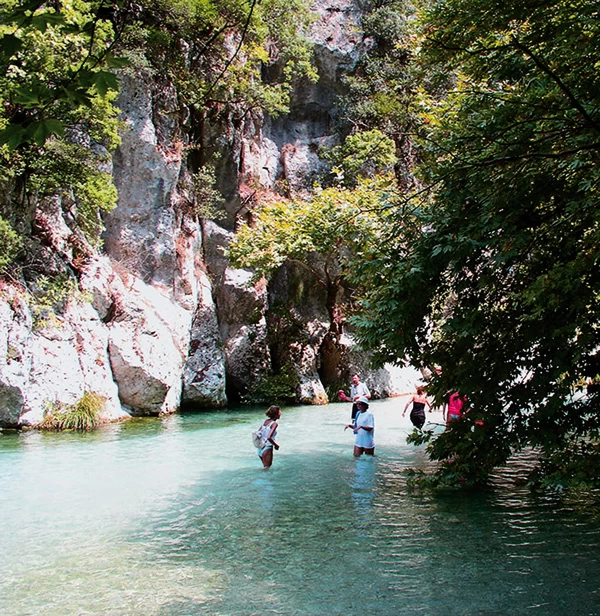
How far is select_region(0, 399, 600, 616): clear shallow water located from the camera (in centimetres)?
489

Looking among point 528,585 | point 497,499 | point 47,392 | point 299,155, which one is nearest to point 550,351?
point 497,499

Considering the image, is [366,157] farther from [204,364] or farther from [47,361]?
[47,361]

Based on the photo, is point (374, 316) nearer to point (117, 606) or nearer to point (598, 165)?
point (598, 165)

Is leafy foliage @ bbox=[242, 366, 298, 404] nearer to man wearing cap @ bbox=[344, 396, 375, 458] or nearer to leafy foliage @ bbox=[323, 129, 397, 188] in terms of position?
leafy foliage @ bbox=[323, 129, 397, 188]

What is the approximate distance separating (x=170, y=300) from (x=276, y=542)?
15.5 metres

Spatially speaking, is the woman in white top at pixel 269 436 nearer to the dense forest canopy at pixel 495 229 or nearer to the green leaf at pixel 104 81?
the dense forest canopy at pixel 495 229

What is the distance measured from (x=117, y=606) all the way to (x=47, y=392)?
449 inches

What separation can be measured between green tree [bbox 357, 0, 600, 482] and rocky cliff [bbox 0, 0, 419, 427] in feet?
33.2

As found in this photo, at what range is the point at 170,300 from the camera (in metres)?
21.1

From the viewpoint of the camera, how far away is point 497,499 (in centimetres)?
802

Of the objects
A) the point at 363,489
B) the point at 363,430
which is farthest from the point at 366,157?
the point at 363,489

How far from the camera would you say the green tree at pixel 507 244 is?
5922mm

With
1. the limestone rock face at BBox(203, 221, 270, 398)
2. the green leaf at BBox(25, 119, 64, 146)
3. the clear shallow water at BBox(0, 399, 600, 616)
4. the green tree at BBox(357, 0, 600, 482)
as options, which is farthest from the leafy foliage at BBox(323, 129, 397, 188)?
the green leaf at BBox(25, 119, 64, 146)

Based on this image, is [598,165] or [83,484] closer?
[598,165]
